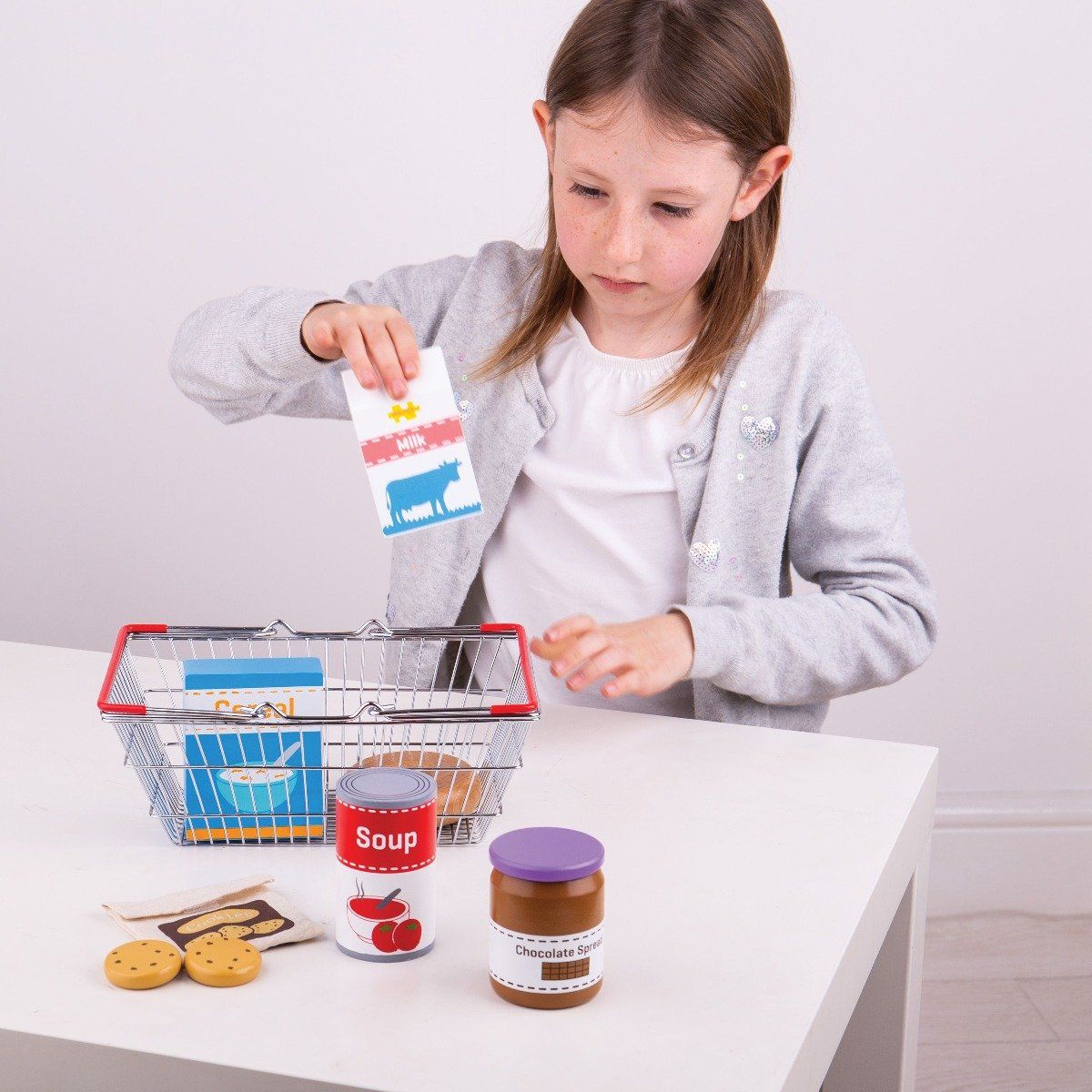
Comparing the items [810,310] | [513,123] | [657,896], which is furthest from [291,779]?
[513,123]

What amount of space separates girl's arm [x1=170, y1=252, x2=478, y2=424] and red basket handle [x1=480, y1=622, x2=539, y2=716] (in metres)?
0.34

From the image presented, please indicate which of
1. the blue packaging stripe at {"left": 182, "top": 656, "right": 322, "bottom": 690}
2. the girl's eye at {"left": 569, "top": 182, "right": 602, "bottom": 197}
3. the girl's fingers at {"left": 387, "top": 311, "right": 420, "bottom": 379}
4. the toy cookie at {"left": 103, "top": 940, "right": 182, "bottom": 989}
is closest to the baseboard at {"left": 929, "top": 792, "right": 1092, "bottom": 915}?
the girl's eye at {"left": 569, "top": 182, "right": 602, "bottom": 197}

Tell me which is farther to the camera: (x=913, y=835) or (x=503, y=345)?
(x=503, y=345)

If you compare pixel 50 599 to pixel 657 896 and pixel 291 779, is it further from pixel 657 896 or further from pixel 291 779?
pixel 657 896

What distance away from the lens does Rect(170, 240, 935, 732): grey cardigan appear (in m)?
1.33

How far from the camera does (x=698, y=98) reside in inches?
49.7

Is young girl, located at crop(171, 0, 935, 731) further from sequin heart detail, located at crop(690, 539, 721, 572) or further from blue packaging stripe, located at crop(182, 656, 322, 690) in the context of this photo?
blue packaging stripe, located at crop(182, 656, 322, 690)

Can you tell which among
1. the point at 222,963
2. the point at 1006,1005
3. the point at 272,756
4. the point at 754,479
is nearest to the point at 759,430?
the point at 754,479

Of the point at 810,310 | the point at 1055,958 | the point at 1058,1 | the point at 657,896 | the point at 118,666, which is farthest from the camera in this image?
the point at 1055,958

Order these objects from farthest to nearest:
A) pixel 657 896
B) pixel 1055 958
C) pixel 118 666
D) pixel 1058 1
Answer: pixel 1055 958 < pixel 1058 1 < pixel 118 666 < pixel 657 896

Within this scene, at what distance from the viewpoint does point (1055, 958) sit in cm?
224

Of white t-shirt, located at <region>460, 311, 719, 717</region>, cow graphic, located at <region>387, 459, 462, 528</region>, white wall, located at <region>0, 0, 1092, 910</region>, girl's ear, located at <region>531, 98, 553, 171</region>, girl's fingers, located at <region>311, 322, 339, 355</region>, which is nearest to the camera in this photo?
cow graphic, located at <region>387, 459, 462, 528</region>

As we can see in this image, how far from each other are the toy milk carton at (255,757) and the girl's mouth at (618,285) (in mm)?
547

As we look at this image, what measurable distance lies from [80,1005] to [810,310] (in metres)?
1.03
